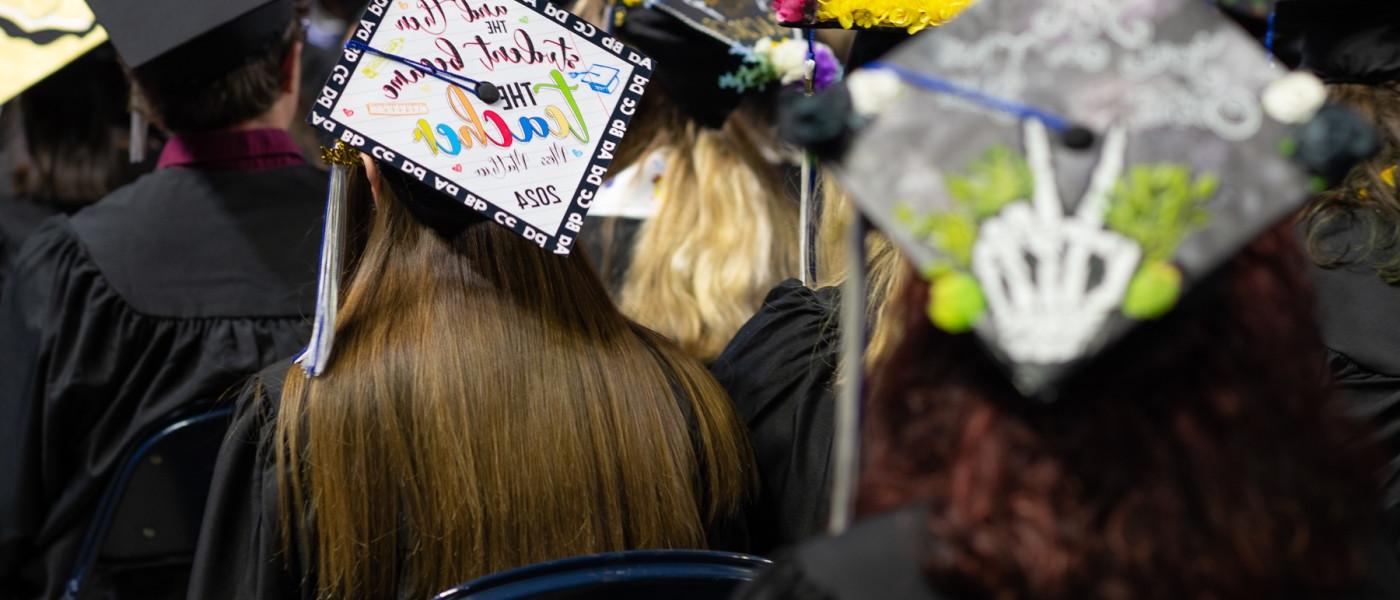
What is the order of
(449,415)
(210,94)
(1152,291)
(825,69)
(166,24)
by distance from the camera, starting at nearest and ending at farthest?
(1152,291), (449,415), (166,24), (210,94), (825,69)

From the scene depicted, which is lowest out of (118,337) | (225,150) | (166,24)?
(118,337)

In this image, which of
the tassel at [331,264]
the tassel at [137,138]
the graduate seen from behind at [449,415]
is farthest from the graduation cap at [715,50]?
the tassel at [331,264]

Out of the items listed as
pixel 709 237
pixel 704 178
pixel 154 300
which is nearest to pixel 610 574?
pixel 154 300

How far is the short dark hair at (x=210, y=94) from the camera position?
9.45 ft

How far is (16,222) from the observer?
3.47 m

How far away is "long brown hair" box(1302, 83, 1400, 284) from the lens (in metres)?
2.08

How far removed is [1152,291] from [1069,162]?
0.13 metres

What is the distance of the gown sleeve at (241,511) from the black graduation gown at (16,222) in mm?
1758

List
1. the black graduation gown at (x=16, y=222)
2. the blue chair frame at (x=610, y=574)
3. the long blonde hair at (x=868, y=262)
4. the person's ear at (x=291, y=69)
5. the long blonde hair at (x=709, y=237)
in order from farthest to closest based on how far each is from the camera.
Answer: the black graduation gown at (x=16, y=222) → the long blonde hair at (x=709, y=237) → the person's ear at (x=291, y=69) → the long blonde hair at (x=868, y=262) → the blue chair frame at (x=610, y=574)

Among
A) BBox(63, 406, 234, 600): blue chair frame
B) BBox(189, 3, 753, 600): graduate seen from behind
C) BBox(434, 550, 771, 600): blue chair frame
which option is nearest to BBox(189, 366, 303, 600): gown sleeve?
BBox(189, 3, 753, 600): graduate seen from behind

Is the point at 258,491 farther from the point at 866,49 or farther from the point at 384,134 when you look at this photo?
the point at 866,49

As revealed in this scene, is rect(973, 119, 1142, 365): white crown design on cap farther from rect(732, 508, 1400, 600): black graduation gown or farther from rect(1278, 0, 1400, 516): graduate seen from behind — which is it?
rect(1278, 0, 1400, 516): graduate seen from behind

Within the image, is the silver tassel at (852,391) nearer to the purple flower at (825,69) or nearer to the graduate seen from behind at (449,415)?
the graduate seen from behind at (449,415)

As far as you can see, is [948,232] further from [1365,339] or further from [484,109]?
[1365,339]
